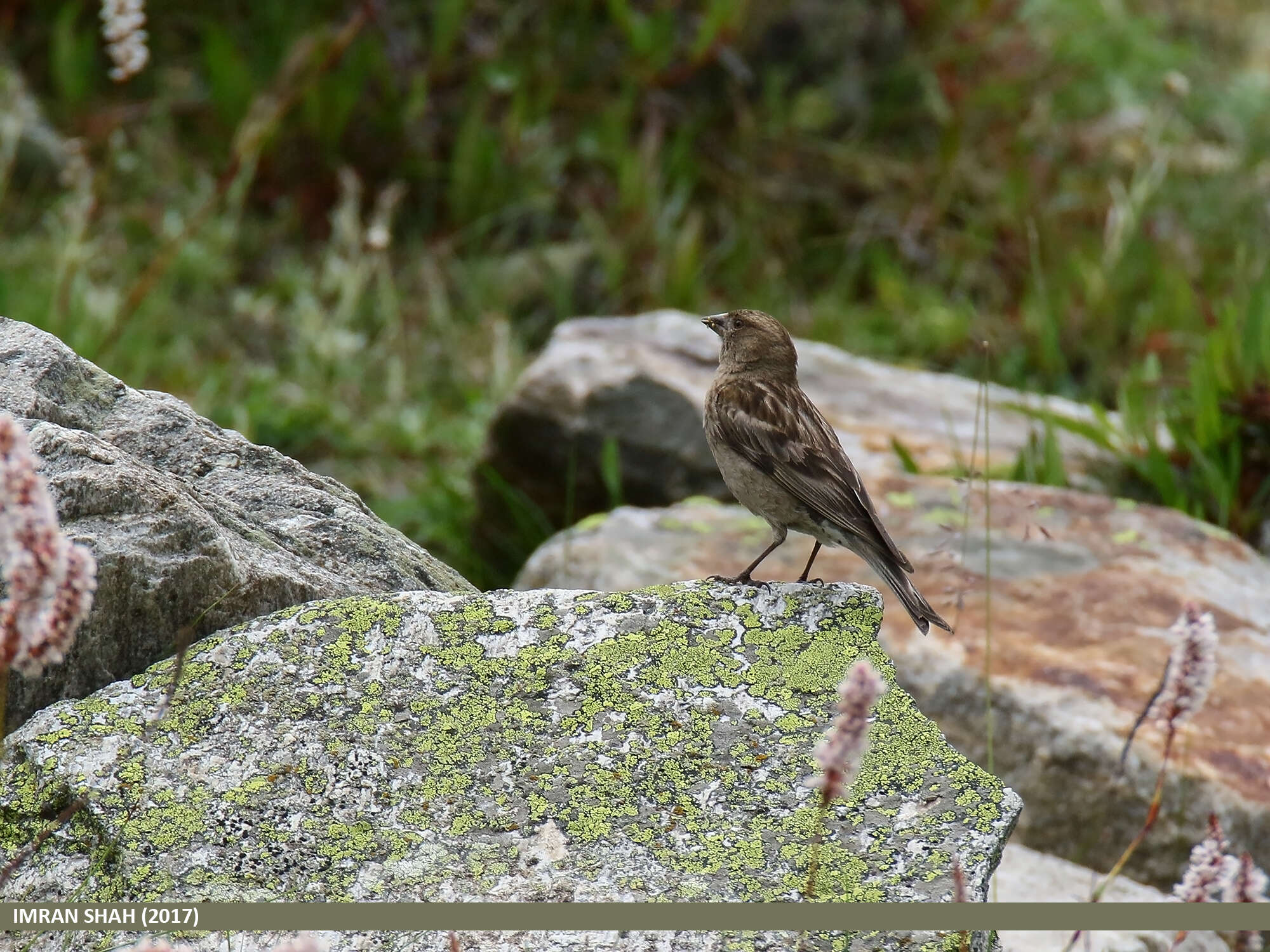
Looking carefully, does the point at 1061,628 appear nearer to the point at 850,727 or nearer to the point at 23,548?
the point at 850,727

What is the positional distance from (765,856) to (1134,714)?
2.06 meters

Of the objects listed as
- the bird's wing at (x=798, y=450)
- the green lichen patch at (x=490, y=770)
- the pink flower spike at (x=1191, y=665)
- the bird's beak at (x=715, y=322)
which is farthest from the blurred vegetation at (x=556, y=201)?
the pink flower spike at (x=1191, y=665)

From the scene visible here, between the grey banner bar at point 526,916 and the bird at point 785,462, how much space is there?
1.07 m

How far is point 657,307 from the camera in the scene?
8.57 metres

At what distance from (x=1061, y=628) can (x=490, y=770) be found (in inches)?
103

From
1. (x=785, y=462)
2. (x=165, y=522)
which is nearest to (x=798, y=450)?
(x=785, y=462)

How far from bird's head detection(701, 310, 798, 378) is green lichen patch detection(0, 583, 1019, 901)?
1440 millimetres

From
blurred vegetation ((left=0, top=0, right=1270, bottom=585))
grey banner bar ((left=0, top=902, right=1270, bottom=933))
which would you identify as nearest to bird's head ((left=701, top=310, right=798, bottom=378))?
grey banner bar ((left=0, top=902, right=1270, bottom=933))

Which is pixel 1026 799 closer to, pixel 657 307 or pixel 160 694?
pixel 160 694

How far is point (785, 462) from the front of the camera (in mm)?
3773

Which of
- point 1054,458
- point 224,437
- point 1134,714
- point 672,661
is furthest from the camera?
point 1054,458

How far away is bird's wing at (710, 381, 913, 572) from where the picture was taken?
362 cm

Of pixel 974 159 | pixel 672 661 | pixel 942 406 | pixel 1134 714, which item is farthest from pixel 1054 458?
pixel 974 159

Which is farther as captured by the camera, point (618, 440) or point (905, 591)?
point (618, 440)
